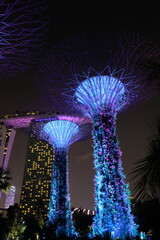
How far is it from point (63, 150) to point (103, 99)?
1117 centimetres

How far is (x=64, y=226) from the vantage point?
23375mm

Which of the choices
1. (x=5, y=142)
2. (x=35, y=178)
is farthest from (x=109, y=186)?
(x=35, y=178)

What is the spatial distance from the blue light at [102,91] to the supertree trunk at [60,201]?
35.8ft

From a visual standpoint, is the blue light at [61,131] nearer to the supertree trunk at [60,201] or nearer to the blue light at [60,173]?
the blue light at [60,173]

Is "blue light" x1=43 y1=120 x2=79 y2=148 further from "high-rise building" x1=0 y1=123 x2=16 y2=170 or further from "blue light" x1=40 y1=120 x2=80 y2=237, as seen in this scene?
"high-rise building" x1=0 y1=123 x2=16 y2=170

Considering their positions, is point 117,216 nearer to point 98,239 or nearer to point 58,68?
point 98,239

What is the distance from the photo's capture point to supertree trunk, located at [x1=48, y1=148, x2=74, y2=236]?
2336 centimetres

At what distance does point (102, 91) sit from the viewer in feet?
57.7

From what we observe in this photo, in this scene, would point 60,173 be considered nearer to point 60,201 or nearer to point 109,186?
point 60,201

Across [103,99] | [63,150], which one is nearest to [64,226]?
[63,150]

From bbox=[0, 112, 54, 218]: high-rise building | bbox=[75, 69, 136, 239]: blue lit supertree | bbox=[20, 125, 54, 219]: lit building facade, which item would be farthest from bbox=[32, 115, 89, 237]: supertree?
bbox=[20, 125, 54, 219]: lit building facade

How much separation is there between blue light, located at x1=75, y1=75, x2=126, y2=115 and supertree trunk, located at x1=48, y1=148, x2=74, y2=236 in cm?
1091

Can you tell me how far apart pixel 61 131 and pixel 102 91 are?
10.1 m

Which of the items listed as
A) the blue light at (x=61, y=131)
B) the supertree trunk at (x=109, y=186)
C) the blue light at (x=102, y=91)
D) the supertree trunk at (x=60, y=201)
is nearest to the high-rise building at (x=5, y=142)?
the blue light at (x=61, y=131)
